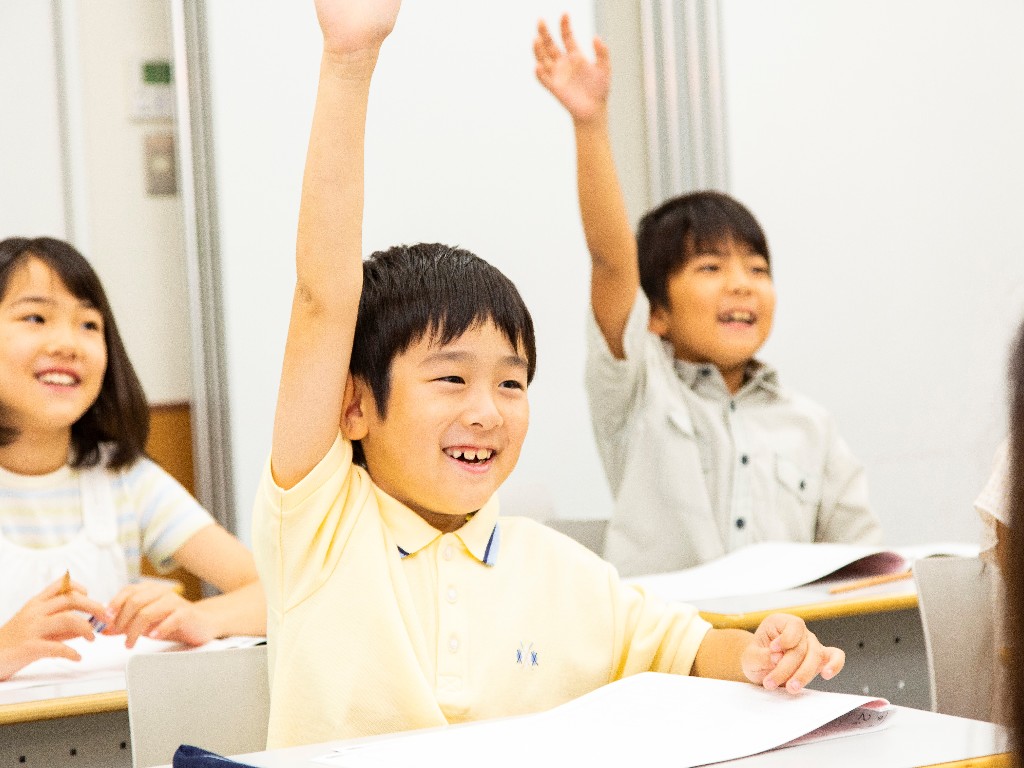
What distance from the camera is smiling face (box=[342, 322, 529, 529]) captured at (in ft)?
4.36

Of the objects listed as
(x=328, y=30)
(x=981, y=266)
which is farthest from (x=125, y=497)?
(x=981, y=266)

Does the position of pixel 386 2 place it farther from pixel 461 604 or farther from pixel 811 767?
pixel 811 767

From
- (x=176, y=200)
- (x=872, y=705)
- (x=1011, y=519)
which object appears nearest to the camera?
(x=1011, y=519)

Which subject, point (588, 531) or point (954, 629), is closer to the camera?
point (954, 629)

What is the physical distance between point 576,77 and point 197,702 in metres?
1.33

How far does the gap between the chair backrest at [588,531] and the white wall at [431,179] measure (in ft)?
0.24

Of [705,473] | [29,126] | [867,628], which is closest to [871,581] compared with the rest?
[867,628]

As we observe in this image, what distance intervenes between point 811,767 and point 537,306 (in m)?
2.34

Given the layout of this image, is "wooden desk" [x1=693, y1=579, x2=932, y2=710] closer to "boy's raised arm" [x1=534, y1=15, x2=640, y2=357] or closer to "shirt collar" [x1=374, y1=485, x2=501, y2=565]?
"shirt collar" [x1=374, y1=485, x2=501, y2=565]

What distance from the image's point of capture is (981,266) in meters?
3.79

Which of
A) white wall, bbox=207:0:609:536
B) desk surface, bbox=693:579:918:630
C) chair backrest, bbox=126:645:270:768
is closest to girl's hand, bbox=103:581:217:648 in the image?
chair backrest, bbox=126:645:270:768

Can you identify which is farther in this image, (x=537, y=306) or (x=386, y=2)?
(x=537, y=306)

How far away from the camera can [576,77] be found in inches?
87.7

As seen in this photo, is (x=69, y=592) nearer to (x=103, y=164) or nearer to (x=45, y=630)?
(x=45, y=630)
